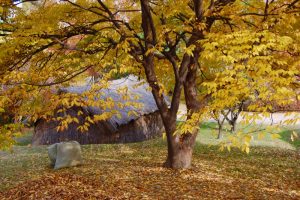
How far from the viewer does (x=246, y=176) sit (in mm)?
11258

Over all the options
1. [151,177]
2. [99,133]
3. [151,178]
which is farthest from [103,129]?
[151,178]

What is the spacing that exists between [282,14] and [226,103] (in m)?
2.98

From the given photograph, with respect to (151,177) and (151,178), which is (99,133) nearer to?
(151,177)

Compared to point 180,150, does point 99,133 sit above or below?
above

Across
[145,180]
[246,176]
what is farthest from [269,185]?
[145,180]

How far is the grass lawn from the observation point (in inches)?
359

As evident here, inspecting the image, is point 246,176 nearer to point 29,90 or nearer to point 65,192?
point 65,192

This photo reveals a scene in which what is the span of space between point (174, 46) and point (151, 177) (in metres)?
4.01

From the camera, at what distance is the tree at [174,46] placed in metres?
7.68

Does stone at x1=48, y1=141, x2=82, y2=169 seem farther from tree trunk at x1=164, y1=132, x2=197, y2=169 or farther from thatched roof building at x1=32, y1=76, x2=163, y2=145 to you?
thatched roof building at x1=32, y1=76, x2=163, y2=145

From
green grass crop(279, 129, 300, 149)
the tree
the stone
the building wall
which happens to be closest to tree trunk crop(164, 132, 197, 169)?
the tree

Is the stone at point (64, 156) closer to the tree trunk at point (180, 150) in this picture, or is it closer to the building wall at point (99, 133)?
the tree trunk at point (180, 150)

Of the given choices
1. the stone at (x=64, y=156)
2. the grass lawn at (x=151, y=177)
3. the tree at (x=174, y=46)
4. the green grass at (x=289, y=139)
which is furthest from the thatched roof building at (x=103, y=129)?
the green grass at (x=289, y=139)

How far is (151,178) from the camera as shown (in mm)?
10383
